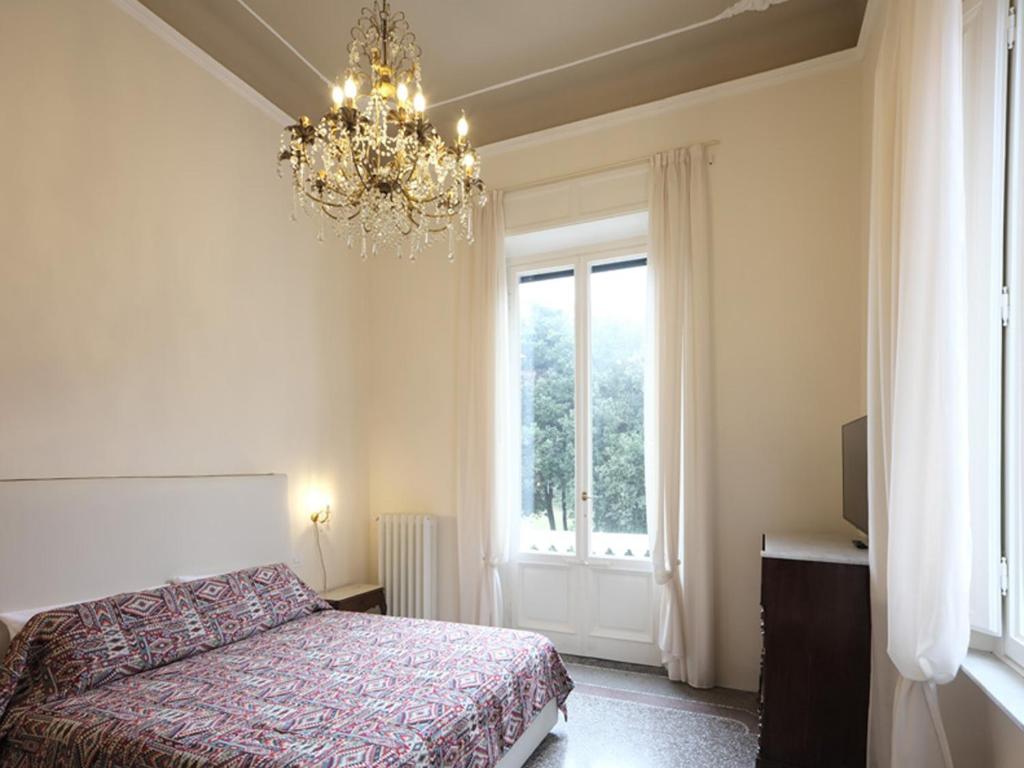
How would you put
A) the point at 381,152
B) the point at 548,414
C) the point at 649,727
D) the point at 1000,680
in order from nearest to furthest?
the point at 1000,680, the point at 381,152, the point at 649,727, the point at 548,414

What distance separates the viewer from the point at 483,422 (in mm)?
4188

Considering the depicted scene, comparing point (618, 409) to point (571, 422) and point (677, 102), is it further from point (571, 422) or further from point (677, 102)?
point (677, 102)

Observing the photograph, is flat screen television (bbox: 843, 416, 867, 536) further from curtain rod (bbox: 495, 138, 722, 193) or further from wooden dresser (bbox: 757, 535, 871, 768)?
curtain rod (bbox: 495, 138, 722, 193)

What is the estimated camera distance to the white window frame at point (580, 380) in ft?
13.4

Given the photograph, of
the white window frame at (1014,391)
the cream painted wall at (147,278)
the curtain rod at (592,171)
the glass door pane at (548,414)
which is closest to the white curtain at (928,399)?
the white window frame at (1014,391)

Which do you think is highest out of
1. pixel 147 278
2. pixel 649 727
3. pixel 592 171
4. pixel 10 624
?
pixel 592 171

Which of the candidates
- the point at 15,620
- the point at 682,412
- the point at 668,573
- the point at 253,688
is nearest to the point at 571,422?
the point at 682,412

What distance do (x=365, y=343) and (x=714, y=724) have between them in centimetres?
335

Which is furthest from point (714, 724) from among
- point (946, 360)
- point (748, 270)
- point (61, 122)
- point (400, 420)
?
point (61, 122)

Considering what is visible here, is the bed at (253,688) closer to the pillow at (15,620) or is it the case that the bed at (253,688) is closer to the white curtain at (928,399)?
the pillow at (15,620)

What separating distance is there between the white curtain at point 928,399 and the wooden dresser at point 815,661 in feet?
0.87

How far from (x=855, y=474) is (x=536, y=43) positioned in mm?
2904

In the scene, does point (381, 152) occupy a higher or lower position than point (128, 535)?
higher

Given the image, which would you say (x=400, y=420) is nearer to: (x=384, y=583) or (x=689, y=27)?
(x=384, y=583)
